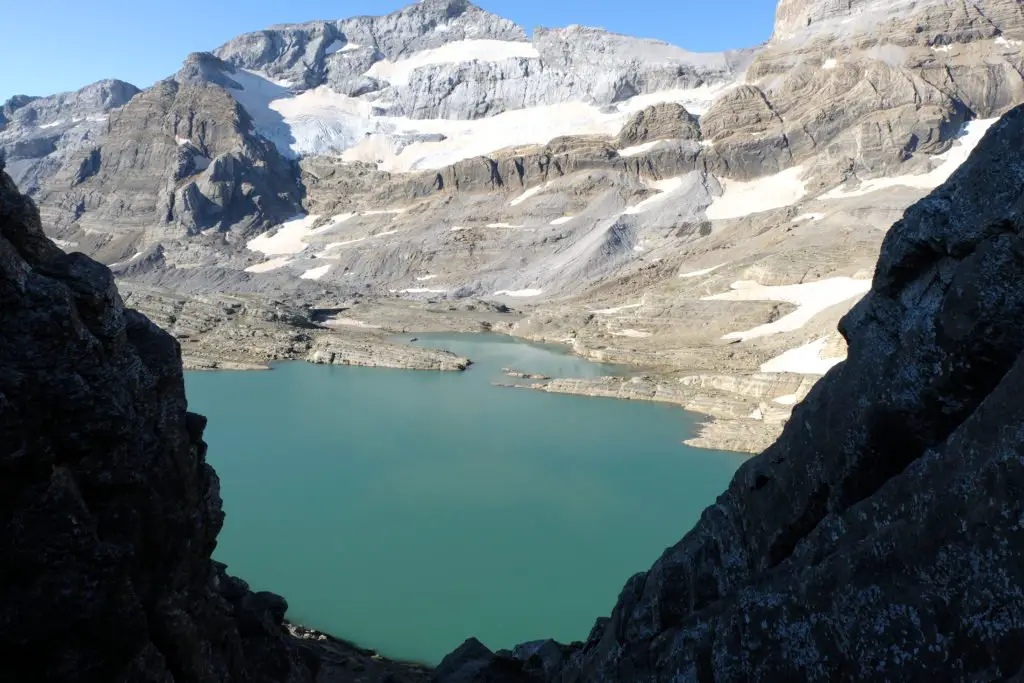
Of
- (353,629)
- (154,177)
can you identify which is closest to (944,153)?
(353,629)

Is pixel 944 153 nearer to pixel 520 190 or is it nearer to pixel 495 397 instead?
pixel 520 190

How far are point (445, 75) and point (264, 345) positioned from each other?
92583 mm

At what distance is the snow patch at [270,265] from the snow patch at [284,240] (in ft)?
7.67

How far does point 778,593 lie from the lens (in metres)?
4.50

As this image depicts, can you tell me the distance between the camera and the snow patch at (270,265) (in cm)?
7838

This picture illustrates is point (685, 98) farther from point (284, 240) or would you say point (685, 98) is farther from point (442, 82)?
point (284, 240)

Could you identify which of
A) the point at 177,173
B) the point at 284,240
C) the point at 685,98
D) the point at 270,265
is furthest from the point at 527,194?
the point at 177,173

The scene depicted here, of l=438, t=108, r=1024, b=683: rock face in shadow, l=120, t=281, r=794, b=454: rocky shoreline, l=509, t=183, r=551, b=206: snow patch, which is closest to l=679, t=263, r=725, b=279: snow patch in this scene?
l=120, t=281, r=794, b=454: rocky shoreline

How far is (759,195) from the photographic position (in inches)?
2911

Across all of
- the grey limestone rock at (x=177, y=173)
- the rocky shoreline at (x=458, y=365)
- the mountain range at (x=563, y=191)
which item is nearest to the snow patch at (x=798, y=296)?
the mountain range at (x=563, y=191)

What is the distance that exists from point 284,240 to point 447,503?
75882 mm

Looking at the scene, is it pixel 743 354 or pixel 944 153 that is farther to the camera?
pixel 944 153

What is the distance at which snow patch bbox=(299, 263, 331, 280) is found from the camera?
251 ft

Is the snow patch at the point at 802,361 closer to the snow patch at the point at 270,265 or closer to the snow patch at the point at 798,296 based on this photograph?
the snow patch at the point at 798,296
